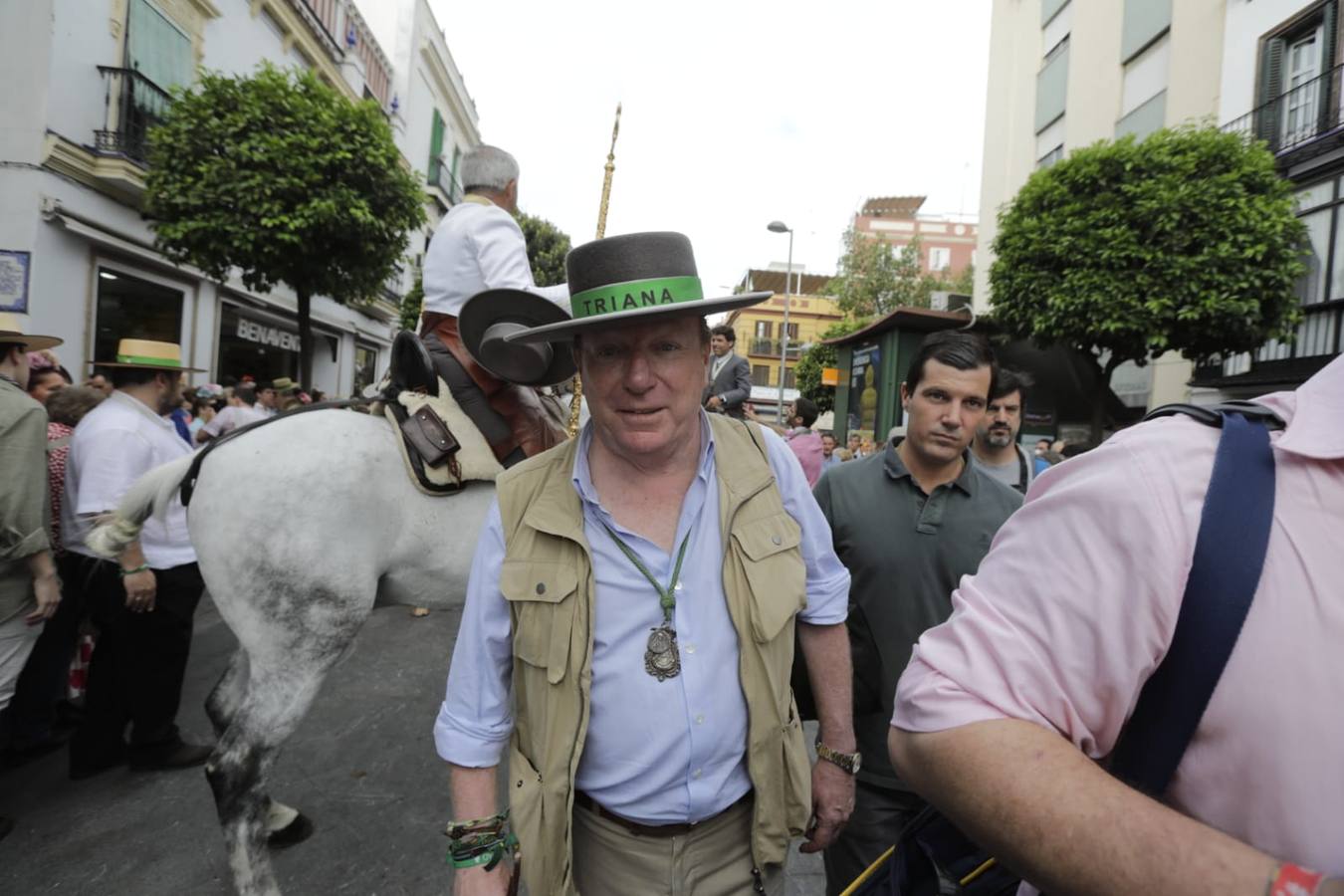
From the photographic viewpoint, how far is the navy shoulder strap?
774 millimetres

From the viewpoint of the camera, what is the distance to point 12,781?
3.67 meters

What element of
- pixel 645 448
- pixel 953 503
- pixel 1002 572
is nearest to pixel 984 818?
pixel 1002 572

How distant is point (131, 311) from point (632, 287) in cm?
1493

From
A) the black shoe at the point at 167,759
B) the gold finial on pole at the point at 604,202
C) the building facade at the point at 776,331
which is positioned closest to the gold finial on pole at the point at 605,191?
the gold finial on pole at the point at 604,202

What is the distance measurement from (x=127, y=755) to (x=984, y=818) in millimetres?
4579

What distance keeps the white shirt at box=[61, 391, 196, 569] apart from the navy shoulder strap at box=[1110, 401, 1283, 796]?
3.83m

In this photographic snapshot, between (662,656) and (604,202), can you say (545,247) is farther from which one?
(662,656)

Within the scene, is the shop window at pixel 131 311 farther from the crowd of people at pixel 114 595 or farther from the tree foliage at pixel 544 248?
the tree foliage at pixel 544 248

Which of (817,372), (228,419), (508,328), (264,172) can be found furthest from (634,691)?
(817,372)

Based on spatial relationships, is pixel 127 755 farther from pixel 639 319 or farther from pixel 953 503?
pixel 953 503

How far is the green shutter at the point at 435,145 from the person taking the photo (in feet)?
90.2

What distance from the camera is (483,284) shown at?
10.8 feet

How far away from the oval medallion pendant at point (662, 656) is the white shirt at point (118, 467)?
284 cm

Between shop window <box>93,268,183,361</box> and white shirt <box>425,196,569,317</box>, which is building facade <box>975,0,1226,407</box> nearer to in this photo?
white shirt <box>425,196,569,317</box>
